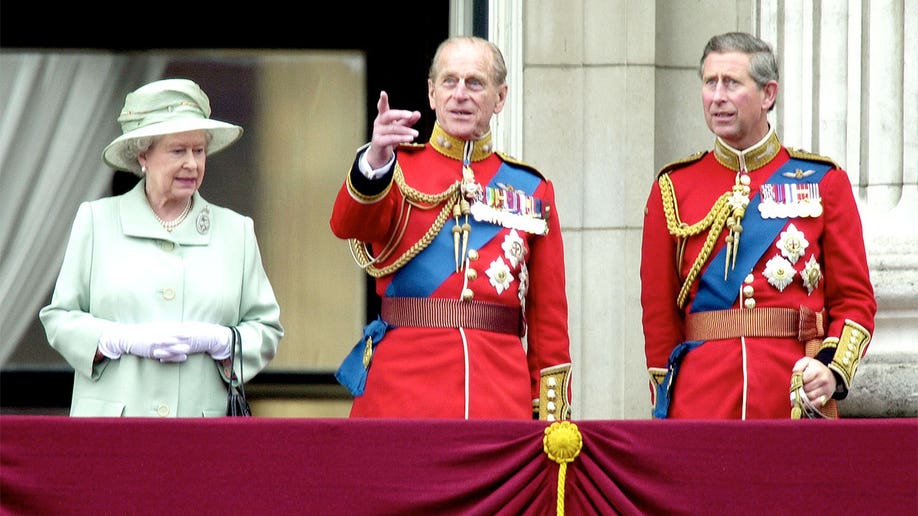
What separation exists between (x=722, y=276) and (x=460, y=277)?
2.38 ft

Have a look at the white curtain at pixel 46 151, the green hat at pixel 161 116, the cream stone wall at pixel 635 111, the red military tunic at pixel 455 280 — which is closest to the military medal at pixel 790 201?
the red military tunic at pixel 455 280

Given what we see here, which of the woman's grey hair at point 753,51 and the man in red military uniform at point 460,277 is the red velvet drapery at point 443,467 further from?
the woman's grey hair at point 753,51

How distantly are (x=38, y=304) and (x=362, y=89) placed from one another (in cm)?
155

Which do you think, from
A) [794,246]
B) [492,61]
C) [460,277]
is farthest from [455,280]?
[794,246]

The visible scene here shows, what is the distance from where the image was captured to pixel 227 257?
5441 millimetres

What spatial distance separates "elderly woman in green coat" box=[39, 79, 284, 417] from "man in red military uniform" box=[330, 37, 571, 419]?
13.0 inches

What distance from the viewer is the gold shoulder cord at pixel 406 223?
17.9 ft

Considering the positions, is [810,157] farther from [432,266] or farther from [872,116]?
[872,116]

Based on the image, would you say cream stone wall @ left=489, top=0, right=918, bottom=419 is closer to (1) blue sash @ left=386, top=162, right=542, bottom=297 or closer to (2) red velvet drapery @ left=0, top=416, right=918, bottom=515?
(1) blue sash @ left=386, top=162, right=542, bottom=297

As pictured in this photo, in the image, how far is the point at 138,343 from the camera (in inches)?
206

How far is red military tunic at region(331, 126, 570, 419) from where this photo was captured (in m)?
5.38

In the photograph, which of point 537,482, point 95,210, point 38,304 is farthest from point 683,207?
point 38,304

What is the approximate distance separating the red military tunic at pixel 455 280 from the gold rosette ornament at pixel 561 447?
57cm

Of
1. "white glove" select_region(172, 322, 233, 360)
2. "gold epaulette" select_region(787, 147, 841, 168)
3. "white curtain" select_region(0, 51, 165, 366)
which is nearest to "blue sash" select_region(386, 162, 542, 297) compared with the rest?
"white glove" select_region(172, 322, 233, 360)
